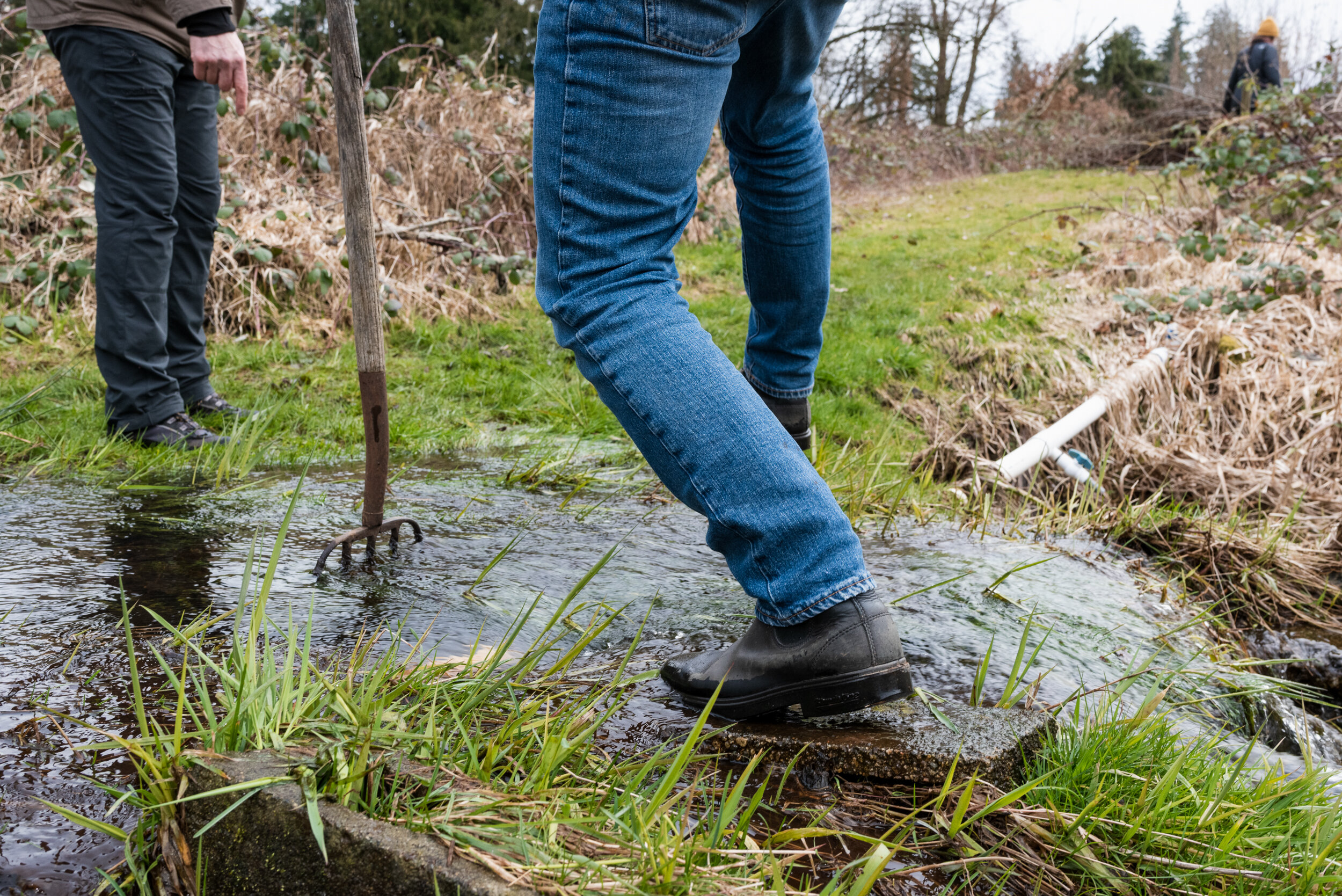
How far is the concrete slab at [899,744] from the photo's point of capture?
1.27 metres

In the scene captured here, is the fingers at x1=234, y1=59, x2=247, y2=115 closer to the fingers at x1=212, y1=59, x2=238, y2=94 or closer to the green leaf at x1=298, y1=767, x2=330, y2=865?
the fingers at x1=212, y1=59, x2=238, y2=94

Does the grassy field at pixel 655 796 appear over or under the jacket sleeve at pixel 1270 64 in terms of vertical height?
under

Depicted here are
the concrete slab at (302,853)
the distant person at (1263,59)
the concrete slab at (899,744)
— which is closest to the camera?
the concrete slab at (302,853)

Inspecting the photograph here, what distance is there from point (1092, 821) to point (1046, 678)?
1.71 ft

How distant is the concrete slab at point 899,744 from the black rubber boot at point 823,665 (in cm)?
4

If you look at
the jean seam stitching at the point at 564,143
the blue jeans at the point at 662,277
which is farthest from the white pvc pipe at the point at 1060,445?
the jean seam stitching at the point at 564,143

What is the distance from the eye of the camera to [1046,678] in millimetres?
1693

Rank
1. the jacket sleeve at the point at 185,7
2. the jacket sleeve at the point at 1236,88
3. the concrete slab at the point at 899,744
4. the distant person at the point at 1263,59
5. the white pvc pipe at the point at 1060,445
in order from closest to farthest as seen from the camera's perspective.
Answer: the concrete slab at the point at 899,744 → the jacket sleeve at the point at 185,7 → the white pvc pipe at the point at 1060,445 → the jacket sleeve at the point at 1236,88 → the distant person at the point at 1263,59

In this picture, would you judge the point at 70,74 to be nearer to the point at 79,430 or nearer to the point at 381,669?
the point at 79,430

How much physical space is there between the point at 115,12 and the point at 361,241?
6.02ft

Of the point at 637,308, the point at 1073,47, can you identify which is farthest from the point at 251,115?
the point at 1073,47

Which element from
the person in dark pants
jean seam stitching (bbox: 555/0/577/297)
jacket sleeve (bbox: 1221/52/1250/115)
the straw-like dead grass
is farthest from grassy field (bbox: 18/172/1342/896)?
jacket sleeve (bbox: 1221/52/1250/115)

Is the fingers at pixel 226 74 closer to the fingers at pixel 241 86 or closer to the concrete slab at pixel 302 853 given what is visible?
the fingers at pixel 241 86

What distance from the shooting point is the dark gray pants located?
2855mm
